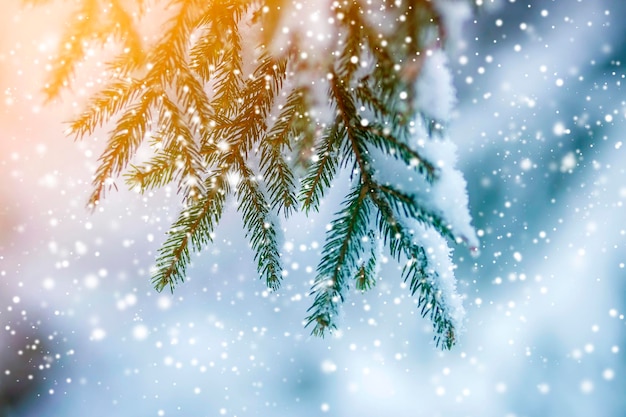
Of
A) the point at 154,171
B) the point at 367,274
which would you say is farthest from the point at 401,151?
the point at 154,171

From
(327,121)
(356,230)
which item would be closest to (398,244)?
(356,230)

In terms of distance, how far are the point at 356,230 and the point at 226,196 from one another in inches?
18.6

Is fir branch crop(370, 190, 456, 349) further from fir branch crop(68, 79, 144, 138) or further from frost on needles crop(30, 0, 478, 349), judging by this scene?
fir branch crop(68, 79, 144, 138)

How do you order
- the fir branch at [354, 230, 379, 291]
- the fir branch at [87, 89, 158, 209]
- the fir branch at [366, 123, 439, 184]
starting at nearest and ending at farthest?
the fir branch at [366, 123, 439, 184], the fir branch at [87, 89, 158, 209], the fir branch at [354, 230, 379, 291]

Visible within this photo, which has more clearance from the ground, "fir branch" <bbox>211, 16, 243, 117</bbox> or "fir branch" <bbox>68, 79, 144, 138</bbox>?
"fir branch" <bbox>211, 16, 243, 117</bbox>

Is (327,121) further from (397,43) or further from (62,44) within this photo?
(62,44)

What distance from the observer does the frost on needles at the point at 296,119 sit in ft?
4.00

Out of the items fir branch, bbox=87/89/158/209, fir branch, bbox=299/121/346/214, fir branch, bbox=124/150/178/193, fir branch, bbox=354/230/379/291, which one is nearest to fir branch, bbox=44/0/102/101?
fir branch, bbox=87/89/158/209

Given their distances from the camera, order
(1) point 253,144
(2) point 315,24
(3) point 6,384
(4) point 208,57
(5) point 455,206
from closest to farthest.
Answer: (5) point 455,206 → (2) point 315,24 → (4) point 208,57 → (1) point 253,144 → (3) point 6,384

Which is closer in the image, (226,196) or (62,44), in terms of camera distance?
(62,44)

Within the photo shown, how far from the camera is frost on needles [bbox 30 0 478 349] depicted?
4.00 ft

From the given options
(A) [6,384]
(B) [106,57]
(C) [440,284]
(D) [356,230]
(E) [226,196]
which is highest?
(A) [6,384]

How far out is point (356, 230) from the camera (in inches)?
55.4

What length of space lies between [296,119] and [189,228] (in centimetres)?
49
